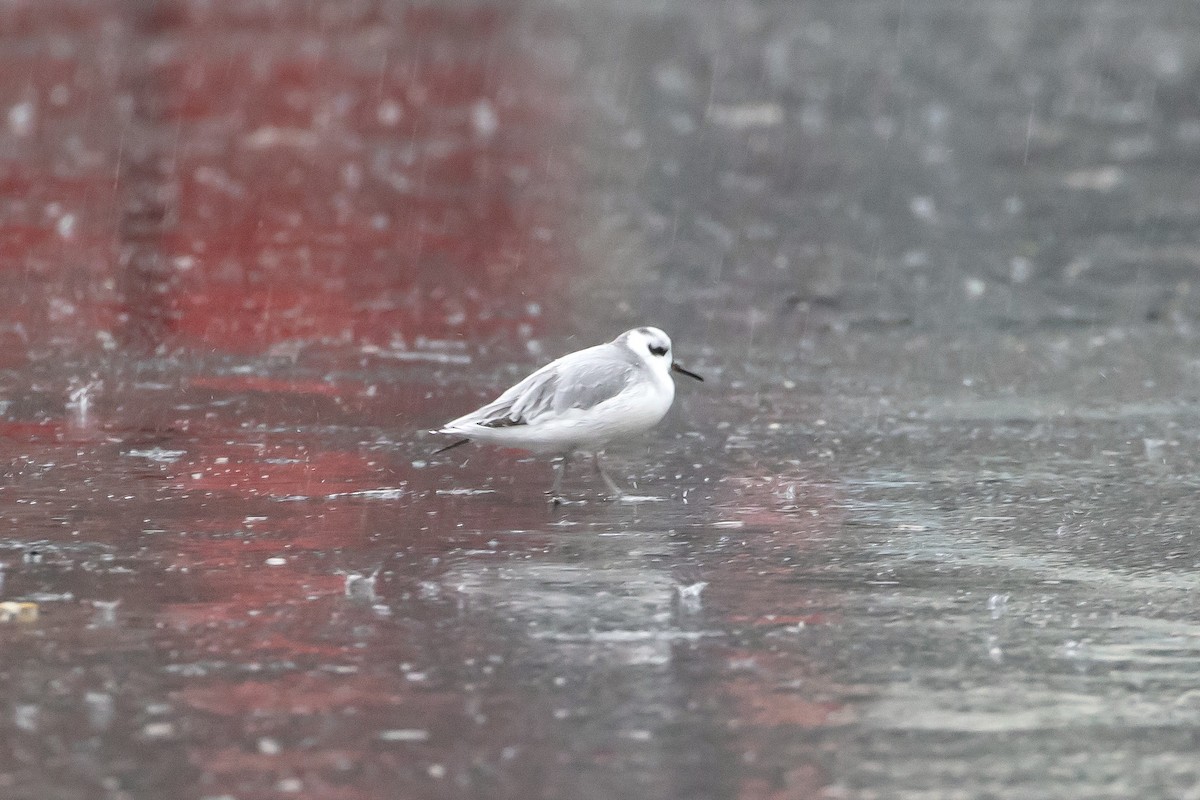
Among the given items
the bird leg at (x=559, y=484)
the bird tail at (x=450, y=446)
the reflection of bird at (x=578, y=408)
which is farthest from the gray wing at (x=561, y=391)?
the bird leg at (x=559, y=484)

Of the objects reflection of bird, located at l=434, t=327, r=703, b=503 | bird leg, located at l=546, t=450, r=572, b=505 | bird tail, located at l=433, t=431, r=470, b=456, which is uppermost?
reflection of bird, located at l=434, t=327, r=703, b=503

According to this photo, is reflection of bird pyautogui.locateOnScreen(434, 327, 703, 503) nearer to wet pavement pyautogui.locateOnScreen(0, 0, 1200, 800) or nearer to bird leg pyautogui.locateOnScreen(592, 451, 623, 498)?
bird leg pyautogui.locateOnScreen(592, 451, 623, 498)

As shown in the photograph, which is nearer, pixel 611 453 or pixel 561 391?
pixel 561 391

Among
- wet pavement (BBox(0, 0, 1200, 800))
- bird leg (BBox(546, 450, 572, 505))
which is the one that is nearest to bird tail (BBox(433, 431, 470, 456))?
wet pavement (BBox(0, 0, 1200, 800))

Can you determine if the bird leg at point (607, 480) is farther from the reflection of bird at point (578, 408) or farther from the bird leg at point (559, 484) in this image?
the bird leg at point (559, 484)

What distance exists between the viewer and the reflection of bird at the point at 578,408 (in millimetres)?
8555

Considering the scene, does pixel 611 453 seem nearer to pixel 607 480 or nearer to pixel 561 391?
pixel 607 480

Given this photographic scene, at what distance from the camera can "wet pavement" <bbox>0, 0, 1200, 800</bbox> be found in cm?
555

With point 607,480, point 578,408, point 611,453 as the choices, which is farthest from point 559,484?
point 611,453

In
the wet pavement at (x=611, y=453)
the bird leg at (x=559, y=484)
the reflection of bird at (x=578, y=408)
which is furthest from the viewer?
the bird leg at (x=559, y=484)

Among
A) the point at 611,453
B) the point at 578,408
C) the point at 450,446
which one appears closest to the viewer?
the point at 578,408

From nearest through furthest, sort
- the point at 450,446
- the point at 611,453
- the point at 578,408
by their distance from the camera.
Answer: the point at 578,408 < the point at 450,446 < the point at 611,453

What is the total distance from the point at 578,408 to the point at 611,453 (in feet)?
4.18

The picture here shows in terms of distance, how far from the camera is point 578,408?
8570mm
